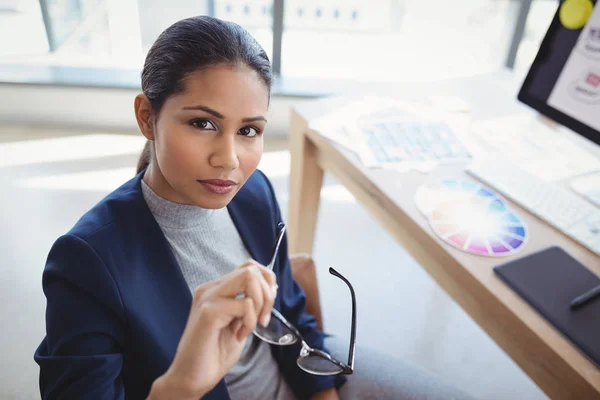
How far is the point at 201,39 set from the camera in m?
0.66

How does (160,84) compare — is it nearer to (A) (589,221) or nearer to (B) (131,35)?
(A) (589,221)

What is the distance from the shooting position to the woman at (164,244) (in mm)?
626

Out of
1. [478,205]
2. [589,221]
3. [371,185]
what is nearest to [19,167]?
[371,185]

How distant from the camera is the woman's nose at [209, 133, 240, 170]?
26.2 inches

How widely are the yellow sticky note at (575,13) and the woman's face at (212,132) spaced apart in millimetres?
790

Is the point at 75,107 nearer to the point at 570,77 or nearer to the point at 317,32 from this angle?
the point at 317,32

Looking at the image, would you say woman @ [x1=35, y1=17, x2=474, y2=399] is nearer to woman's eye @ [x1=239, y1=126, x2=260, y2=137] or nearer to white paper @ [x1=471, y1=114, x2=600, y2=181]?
woman's eye @ [x1=239, y1=126, x2=260, y2=137]

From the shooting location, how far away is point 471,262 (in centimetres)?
91

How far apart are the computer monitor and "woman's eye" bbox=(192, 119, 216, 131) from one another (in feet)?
2.83

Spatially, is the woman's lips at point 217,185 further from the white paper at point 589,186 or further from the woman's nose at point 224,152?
the white paper at point 589,186

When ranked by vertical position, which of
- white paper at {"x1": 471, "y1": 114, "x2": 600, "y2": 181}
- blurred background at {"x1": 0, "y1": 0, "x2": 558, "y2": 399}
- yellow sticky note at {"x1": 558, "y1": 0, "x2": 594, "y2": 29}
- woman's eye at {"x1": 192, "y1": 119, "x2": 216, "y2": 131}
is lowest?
blurred background at {"x1": 0, "y1": 0, "x2": 558, "y2": 399}

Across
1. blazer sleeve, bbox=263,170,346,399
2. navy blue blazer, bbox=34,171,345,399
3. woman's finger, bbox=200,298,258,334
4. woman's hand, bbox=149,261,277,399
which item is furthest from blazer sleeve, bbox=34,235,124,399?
blazer sleeve, bbox=263,170,346,399

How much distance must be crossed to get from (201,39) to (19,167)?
2.11 m

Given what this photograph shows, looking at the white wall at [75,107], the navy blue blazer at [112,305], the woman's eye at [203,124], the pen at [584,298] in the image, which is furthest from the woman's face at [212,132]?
the white wall at [75,107]
